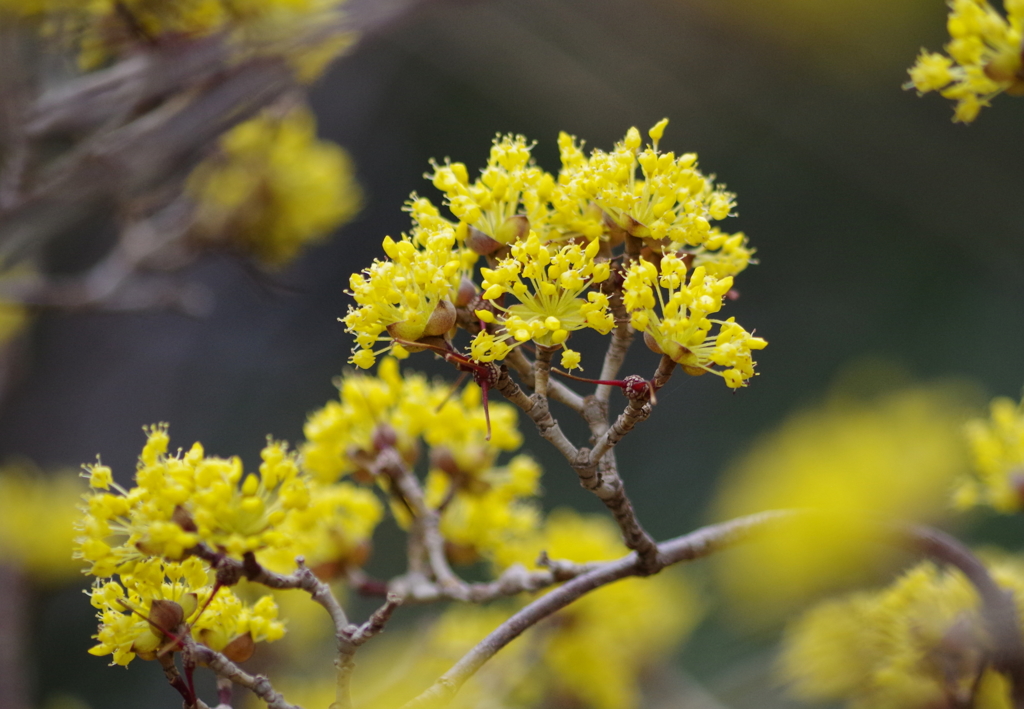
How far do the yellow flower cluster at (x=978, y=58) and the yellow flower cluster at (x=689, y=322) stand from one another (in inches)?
12.7

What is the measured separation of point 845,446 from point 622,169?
5.17 ft

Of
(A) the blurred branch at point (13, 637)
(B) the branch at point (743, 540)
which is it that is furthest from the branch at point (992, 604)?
(A) the blurred branch at point (13, 637)

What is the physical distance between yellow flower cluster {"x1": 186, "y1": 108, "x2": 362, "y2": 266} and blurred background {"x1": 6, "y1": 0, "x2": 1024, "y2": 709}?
153 millimetres

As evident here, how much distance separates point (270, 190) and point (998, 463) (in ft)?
5.18

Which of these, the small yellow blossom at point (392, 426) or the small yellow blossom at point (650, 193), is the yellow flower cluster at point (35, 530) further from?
the small yellow blossom at point (650, 193)

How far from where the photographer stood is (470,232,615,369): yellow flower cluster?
0.72m

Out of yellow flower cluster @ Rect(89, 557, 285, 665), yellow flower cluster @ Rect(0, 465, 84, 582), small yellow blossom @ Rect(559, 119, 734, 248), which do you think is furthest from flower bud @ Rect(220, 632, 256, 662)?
yellow flower cluster @ Rect(0, 465, 84, 582)

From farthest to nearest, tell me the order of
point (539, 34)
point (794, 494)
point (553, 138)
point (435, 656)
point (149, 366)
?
point (149, 366) < point (553, 138) < point (539, 34) < point (794, 494) < point (435, 656)

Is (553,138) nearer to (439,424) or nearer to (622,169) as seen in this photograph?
(439,424)

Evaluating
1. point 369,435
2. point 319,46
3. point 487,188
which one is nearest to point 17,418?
point 319,46

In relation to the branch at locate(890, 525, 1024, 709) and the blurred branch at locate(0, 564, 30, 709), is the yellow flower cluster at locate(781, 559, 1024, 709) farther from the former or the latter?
the blurred branch at locate(0, 564, 30, 709)

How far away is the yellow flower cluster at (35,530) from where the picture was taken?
220 centimetres

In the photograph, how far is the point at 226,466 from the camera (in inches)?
32.1

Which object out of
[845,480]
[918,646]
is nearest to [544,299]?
[918,646]
